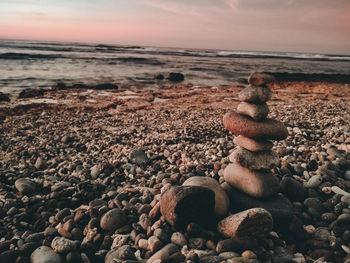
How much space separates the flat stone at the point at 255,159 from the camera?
4.36m

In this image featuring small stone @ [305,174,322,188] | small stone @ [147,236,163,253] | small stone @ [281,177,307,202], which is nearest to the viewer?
small stone @ [147,236,163,253]

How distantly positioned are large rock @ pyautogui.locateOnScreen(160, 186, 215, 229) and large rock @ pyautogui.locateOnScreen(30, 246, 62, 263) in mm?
1551

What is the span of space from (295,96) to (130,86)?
1300cm

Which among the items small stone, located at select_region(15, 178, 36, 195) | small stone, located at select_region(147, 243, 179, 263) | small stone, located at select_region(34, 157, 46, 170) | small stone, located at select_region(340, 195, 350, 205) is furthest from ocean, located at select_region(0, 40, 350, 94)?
small stone, located at select_region(340, 195, 350, 205)

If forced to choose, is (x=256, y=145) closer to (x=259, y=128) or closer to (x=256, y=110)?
(x=259, y=128)

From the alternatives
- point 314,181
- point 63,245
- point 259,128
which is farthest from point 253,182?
point 63,245

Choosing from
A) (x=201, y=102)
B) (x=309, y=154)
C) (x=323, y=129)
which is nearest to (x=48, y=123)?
(x=201, y=102)

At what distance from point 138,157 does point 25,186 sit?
105 inches

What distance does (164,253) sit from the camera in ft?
10.7

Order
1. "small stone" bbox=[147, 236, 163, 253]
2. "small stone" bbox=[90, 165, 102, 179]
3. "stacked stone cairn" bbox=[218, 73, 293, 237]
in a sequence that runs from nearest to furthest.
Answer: "small stone" bbox=[147, 236, 163, 253], "stacked stone cairn" bbox=[218, 73, 293, 237], "small stone" bbox=[90, 165, 102, 179]

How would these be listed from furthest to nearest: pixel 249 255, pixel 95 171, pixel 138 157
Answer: pixel 138 157, pixel 95 171, pixel 249 255

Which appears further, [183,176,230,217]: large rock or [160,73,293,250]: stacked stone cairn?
[183,176,230,217]: large rock

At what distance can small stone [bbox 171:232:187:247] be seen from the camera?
3521 millimetres

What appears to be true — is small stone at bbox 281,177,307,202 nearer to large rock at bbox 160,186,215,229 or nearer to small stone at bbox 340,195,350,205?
small stone at bbox 340,195,350,205
